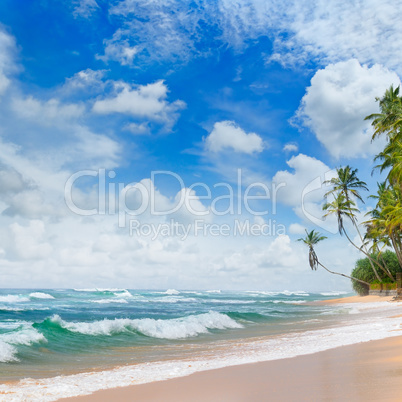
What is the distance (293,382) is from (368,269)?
43.6m

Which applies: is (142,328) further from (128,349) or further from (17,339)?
(17,339)

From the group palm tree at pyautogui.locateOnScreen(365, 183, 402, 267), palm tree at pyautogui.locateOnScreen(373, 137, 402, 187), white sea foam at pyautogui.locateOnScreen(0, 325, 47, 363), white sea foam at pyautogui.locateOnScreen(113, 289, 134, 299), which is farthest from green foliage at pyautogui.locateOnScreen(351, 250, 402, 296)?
white sea foam at pyautogui.locateOnScreen(0, 325, 47, 363)

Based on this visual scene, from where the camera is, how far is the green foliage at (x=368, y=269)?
44.2 meters

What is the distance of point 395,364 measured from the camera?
5855 millimetres

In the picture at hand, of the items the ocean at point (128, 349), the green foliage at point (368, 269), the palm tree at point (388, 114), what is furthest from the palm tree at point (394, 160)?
the green foliage at point (368, 269)

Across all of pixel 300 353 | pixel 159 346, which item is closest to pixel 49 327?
pixel 159 346

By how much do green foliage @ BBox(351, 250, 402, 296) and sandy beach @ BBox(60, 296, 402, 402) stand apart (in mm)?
40371

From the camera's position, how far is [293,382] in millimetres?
5375

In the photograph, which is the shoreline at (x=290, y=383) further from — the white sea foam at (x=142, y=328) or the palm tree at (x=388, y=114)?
the palm tree at (x=388, y=114)

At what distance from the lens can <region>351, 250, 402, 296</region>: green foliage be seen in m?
44.2

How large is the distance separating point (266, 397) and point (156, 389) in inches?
70.5

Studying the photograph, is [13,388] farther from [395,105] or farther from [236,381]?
[395,105]

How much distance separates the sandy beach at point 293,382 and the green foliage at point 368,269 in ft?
132

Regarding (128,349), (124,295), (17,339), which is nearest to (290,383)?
(128,349)
